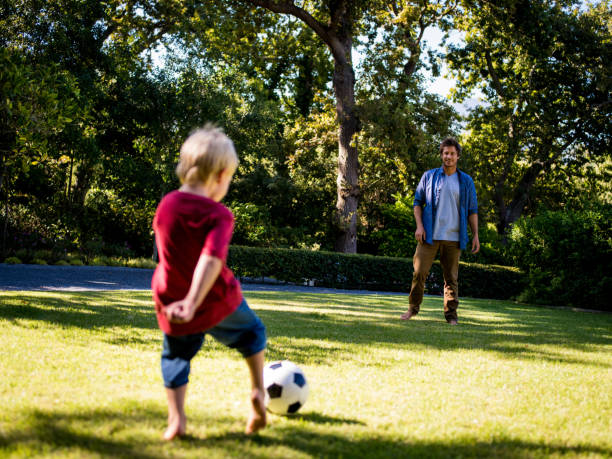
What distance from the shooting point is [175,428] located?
244 centimetres

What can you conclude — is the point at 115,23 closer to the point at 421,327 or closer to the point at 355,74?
the point at 355,74

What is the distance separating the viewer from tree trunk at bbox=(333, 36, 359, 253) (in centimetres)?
2034

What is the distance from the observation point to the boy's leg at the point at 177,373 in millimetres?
2469

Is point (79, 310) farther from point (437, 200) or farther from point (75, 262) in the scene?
point (75, 262)

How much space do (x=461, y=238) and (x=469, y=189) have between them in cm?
64

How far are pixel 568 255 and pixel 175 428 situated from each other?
13.1 meters

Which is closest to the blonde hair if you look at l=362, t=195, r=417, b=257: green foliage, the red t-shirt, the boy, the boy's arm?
the boy

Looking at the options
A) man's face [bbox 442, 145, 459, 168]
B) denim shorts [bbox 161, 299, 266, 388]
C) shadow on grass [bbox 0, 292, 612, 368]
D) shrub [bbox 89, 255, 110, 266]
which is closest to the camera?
denim shorts [bbox 161, 299, 266, 388]

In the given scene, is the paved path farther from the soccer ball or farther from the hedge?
the soccer ball

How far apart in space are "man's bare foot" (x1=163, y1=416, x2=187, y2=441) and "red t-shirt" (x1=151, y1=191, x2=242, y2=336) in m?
0.39

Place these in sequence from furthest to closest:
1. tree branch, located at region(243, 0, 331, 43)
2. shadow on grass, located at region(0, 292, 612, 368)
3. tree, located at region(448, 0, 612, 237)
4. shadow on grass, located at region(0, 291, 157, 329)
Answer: tree, located at region(448, 0, 612, 237) < tree branch, located at region(243, 0, 331, 43) < shadow on grass, located at region(0, 291, 157, 329) < shadow on grass, located at region(0, 292, 612, 368)

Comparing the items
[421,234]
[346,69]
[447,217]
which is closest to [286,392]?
[421,234]

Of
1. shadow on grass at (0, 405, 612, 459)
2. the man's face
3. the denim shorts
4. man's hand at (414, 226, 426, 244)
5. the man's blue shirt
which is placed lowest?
shadow on grass at (0, 405, 612, 459)

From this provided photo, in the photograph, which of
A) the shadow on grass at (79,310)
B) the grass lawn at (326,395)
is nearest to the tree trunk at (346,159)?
the shadow on grass at (79,310)
